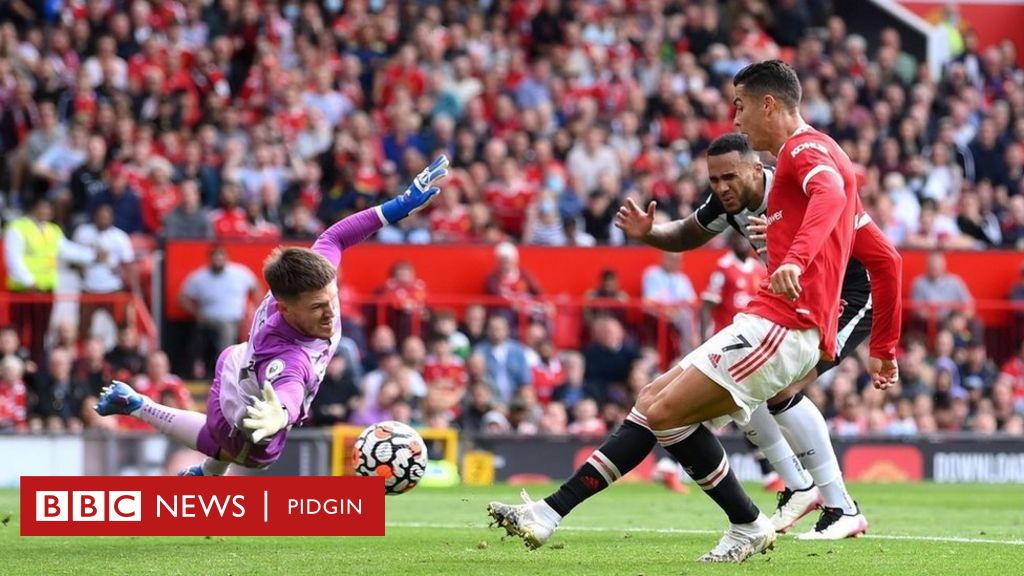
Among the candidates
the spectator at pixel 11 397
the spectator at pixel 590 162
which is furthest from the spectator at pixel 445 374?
the spectator at pixel 11 397

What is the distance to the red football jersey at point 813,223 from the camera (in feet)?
26.1

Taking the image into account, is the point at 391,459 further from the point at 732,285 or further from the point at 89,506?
the point at 732,285

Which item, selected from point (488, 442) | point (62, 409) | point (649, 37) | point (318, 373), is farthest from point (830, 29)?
point (318, 373)

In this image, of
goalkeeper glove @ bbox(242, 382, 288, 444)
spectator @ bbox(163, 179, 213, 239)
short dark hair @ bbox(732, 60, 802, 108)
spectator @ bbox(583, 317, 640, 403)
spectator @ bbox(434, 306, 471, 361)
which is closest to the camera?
goalkeeper glove @ bbox(242, 382, 288, 444)

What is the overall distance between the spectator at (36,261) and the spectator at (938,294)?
32.2 feet

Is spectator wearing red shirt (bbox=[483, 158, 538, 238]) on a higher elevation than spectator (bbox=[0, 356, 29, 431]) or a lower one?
higher

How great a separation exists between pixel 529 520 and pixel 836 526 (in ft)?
7.80

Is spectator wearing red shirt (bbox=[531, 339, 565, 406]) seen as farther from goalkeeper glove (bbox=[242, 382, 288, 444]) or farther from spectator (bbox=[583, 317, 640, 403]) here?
goalkeeper glove (bbox=[242, 382, 288, 444])

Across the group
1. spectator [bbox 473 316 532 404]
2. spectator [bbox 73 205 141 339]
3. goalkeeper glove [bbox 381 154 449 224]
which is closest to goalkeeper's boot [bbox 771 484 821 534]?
goalkeeper glove [bbox 381 154 449 224]

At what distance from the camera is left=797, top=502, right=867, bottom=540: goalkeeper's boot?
32.4 feet

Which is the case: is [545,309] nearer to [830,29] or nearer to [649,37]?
[649,37]

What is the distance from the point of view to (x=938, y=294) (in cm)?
2186

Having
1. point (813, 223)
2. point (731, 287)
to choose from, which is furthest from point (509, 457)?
point (813, 223)

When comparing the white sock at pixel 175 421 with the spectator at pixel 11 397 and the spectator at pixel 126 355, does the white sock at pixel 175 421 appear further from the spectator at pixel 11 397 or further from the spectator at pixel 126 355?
the spectator at pixel 126 355
